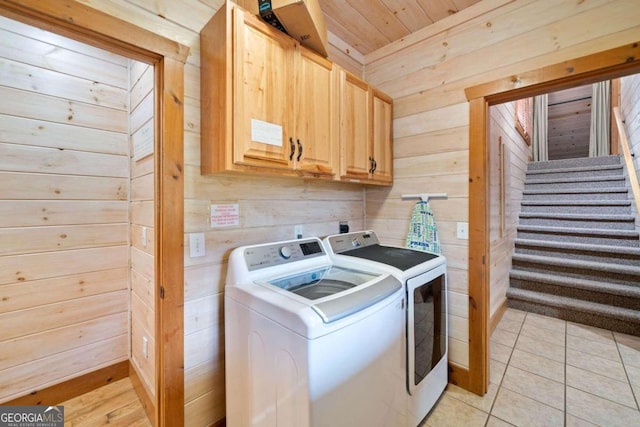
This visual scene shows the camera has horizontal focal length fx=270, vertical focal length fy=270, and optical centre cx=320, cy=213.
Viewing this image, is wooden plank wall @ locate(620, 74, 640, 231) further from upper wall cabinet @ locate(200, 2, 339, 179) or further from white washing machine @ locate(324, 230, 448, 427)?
upper wall cabinet @ locate(200, 2, 339, 179)

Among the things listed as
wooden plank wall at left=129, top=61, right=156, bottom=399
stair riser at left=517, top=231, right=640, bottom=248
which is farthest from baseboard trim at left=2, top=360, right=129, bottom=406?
stair riser at left=517, top=231, right=640, bottom=248

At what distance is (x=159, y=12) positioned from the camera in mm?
1271

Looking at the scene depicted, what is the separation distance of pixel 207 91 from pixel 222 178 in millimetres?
442

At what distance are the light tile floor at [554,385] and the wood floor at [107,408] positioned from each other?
5.91ft

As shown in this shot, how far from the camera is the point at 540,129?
5.59 meters

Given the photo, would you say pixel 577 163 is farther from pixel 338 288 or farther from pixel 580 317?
pixel 338 288

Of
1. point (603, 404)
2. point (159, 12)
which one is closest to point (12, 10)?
point (159, 12)

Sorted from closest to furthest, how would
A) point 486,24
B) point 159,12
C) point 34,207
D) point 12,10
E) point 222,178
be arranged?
1. point 12,10
2. point 159,12
3. point 222,178
4. point 34,207
5. point 486,24

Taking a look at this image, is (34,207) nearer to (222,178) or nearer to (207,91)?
(222,178)

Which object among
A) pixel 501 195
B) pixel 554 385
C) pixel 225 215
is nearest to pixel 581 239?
pixel 501 195

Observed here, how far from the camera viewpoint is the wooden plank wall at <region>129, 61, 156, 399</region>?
152 centimetres

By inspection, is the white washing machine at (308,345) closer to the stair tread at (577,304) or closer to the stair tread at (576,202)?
the stair tread at (577,304)

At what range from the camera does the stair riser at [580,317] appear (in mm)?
2637

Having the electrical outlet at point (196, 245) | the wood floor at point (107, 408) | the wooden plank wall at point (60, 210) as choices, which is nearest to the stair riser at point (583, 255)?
the electrical outlet at point (196, 245)
